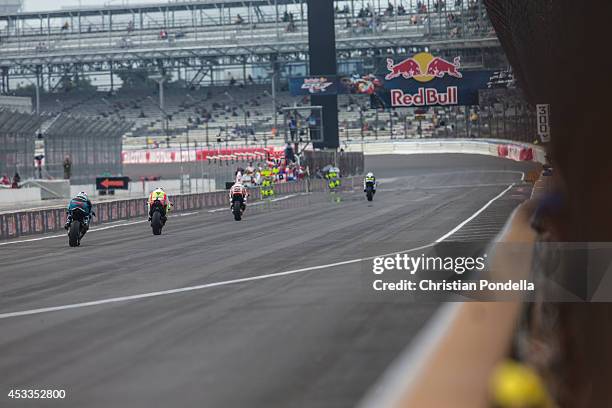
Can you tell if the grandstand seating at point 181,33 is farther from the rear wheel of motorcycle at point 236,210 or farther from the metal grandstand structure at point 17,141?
the rear wheel of motorcycle at point 236,210

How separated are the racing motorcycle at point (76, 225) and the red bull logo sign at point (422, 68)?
51.0 metres

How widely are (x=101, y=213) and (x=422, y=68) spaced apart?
139 feet

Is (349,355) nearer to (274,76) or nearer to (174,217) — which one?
(174,217)

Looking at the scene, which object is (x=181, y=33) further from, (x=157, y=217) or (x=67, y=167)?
(x=157, y=217)

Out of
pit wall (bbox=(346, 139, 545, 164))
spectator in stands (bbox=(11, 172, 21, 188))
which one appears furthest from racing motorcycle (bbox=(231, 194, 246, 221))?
pit wall (bbox=(346, 139, 545, 164))

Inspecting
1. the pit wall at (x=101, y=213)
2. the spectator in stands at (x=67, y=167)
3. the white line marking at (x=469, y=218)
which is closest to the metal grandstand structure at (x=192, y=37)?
the spectator in stands at (x=67, y=167)

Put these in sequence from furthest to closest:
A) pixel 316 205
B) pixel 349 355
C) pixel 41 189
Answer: pixel 41 189 → pixel 316 205 → pixel 349 355

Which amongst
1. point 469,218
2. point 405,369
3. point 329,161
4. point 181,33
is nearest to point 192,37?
point 181,33

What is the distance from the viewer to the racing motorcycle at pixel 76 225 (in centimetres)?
2275

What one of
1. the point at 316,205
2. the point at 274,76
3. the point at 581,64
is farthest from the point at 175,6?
the point at 581,64

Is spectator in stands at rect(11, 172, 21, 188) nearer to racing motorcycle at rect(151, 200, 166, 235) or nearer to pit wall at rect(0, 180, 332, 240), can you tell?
pit wall at rect(0, 180, 332, 240)

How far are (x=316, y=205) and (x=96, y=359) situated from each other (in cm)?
3106

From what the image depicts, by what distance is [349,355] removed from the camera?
884 centimetres

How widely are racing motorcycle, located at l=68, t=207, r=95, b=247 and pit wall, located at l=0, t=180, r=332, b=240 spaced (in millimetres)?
4911
